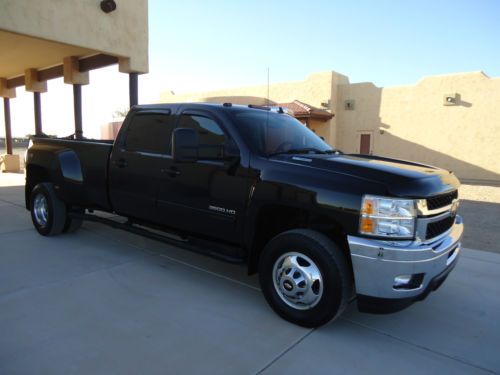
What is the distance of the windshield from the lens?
4070 millimetres

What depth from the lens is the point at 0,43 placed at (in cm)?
1102

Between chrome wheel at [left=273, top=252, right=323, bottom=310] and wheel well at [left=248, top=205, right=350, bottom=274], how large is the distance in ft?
1.12

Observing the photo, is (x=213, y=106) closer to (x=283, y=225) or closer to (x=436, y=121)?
(x=283, y=225)

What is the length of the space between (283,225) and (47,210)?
13.1 feet

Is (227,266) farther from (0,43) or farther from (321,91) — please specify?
(321,91)

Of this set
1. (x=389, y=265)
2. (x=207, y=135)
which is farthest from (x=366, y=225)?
(x=207, y=135)

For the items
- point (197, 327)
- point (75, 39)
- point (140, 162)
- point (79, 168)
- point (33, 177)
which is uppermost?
point (75, 39)

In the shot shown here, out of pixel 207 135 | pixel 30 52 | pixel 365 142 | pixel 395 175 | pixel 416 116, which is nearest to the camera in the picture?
pixel 395 175

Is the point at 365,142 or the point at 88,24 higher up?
the point at 88,24

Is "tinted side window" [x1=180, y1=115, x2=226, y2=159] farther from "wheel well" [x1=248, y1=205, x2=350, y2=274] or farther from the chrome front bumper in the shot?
the chrome front bumper

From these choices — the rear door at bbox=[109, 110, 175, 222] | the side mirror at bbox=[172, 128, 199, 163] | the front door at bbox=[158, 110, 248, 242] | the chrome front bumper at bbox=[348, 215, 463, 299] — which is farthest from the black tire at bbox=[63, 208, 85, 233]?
the chrome front bumper at bbox=[348, 215, 463, 299]

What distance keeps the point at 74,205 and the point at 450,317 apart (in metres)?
5.14

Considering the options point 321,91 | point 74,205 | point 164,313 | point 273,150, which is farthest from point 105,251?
point 321,91

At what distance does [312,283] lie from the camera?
3.45 metres
